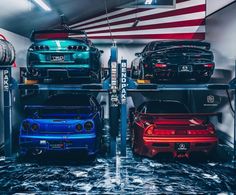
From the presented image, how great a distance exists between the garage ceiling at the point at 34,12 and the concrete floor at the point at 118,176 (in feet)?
10.9

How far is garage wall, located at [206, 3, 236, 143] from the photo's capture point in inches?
300

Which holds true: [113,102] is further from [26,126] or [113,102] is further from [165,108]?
Result: [26,126]

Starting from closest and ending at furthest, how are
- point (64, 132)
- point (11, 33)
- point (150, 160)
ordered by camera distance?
point (64, 132) < point (150, 160) < point (11, 33)

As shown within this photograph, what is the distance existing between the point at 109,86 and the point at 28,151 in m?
2.26

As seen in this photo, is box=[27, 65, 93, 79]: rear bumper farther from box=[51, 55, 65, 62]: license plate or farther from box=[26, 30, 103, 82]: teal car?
box=[51, 55, 65, 62]: license plate

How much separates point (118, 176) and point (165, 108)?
2267 millimetres

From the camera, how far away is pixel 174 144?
5.77 m

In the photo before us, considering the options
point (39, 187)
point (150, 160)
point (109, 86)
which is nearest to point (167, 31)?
point (109, 86)

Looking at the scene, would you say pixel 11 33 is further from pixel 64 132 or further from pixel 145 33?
pixel 145 33

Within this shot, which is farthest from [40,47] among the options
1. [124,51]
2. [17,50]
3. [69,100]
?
[124,51]

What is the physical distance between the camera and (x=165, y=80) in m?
6.75

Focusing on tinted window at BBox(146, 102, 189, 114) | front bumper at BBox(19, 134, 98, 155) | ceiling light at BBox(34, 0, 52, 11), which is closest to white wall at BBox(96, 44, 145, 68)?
ceiling light at BBox(34, 0, 52, 11)

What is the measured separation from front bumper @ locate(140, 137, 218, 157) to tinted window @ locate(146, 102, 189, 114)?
114 centimetres

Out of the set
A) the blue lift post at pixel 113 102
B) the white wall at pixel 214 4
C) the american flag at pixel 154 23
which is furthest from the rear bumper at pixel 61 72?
the american flag at pixel 154 23
